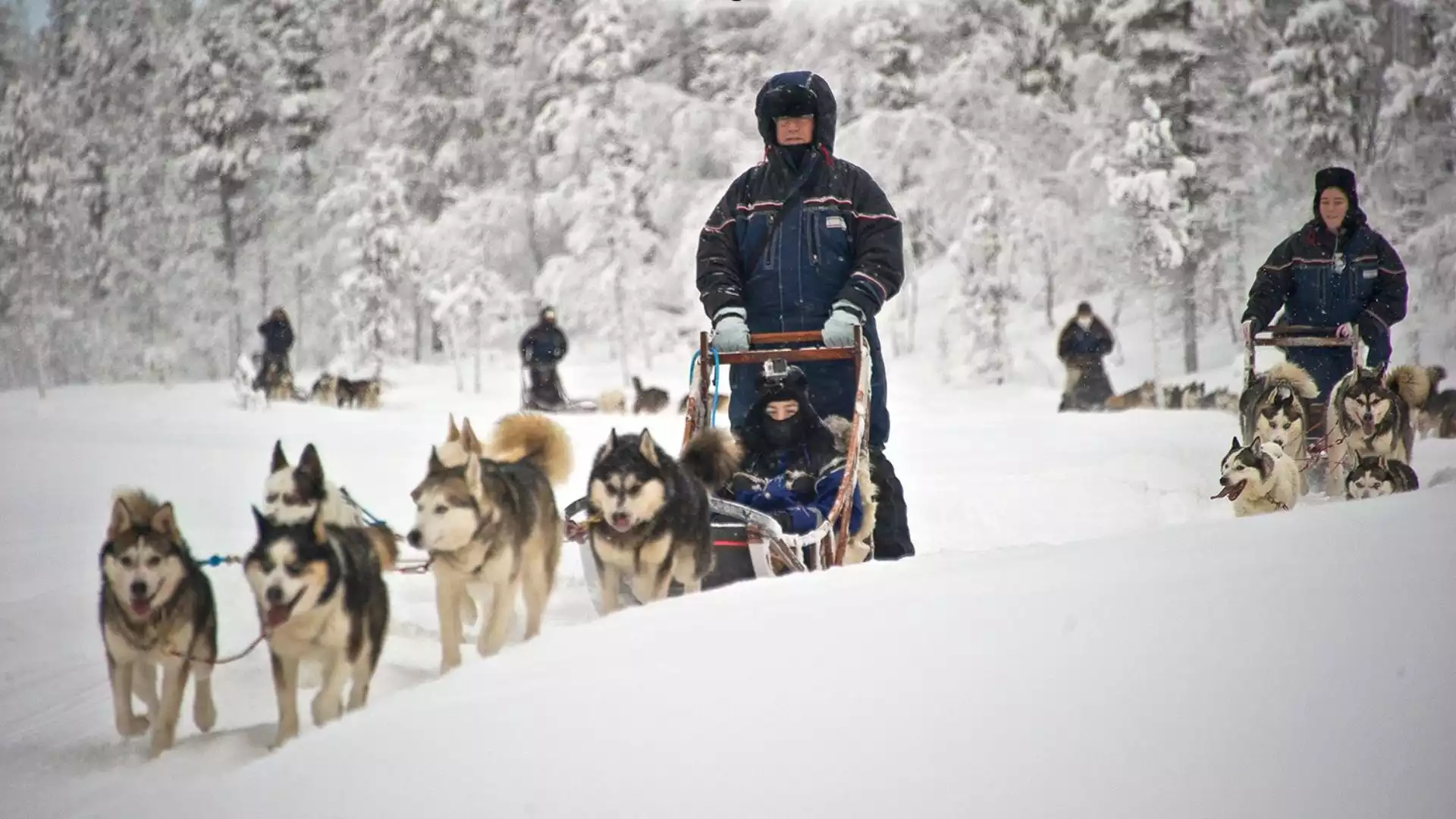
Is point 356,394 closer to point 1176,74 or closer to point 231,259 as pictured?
point 231,259

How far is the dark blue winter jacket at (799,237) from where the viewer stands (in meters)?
3.70

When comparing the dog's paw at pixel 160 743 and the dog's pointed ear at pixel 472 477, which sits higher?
the dog's pointed ear at pixel 472 477

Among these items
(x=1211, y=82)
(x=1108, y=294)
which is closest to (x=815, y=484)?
(x=1211, y=82)

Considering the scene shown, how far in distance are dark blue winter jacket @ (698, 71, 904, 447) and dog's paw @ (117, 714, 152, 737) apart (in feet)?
6.16

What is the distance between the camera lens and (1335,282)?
5.66m

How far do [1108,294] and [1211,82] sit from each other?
423 centimetres

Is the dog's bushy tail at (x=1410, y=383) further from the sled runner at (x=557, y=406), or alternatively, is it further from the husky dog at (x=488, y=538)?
the sled runner at (x=557, y=406)

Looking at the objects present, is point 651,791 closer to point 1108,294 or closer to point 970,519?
point 970,519

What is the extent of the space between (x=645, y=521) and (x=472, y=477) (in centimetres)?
45

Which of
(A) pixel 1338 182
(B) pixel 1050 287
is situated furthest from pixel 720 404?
(B) pixel 1050 287

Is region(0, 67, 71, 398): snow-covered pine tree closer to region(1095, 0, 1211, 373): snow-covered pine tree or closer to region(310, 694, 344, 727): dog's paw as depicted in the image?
region(310, 694, 344, 727): dog's paw

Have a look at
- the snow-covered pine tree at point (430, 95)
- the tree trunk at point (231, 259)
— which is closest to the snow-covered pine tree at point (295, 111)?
the tree trunk at point (231, 259)

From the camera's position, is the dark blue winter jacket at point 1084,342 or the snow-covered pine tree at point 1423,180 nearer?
the snow-covered pine tree at point 1423,180

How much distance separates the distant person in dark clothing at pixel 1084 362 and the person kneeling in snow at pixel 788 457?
31.7ft
